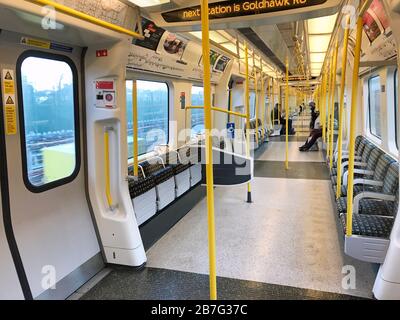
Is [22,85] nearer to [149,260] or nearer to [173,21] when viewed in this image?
[173,21]

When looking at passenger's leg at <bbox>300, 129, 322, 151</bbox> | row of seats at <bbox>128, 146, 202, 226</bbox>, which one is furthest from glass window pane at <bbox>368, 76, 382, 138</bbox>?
passenger's leg at <bbox>300, 129, 322, 151</bbox>

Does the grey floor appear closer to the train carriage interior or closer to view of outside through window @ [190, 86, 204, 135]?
the train carriage interior

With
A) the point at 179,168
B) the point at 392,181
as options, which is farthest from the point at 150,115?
the point at 392,181

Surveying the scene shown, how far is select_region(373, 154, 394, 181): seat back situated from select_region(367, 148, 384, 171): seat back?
6.4 inches

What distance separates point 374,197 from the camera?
11.5ft

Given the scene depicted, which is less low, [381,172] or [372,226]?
[381,172]

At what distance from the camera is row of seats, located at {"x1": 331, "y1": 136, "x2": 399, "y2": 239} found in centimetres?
311

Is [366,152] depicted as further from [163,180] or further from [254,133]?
[254,133]

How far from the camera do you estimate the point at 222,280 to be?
A: 10.8 ft

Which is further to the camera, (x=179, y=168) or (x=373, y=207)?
(x=179, y=168)

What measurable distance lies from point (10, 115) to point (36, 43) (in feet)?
2.11

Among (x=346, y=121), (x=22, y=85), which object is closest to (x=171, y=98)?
(x=22, y=85)

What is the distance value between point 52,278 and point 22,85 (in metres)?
1.59

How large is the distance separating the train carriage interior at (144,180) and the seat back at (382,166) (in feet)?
0.09
